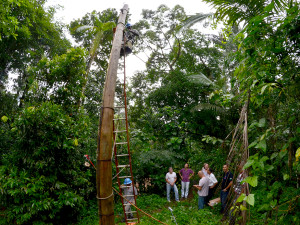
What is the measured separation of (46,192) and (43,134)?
1508 millimetres

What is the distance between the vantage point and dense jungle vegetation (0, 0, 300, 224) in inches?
72.1

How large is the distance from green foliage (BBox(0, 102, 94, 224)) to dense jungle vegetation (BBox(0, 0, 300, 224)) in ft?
0.09

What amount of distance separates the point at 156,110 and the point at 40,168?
8.13 metres

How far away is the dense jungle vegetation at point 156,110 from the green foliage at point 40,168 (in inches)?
1.1

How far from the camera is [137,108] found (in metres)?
15.7

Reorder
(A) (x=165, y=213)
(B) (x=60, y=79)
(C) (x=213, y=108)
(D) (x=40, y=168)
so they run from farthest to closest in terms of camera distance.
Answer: (C) (x=213, y=108)
(A) (x=165, y=213)
(B) (x=60, y=79)
(D) (x=40, y=168)

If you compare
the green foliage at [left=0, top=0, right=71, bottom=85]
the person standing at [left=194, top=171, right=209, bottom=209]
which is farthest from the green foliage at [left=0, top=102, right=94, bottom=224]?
the green foliage at [left=0, top=0, right=71, bottom=85]

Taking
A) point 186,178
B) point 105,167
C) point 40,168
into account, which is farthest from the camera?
point 186,178

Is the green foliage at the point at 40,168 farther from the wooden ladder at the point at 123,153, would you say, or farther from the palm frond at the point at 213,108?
the palm frond at the point at 213,108

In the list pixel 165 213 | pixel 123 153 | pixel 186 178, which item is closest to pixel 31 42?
pixel 123 153

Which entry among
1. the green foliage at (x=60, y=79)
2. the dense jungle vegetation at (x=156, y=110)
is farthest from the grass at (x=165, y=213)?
the green foliage at (x=60, y=79)

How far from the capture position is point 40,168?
588 cm

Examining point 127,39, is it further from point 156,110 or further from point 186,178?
point 156,110

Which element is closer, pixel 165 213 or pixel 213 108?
pixel 165 213
